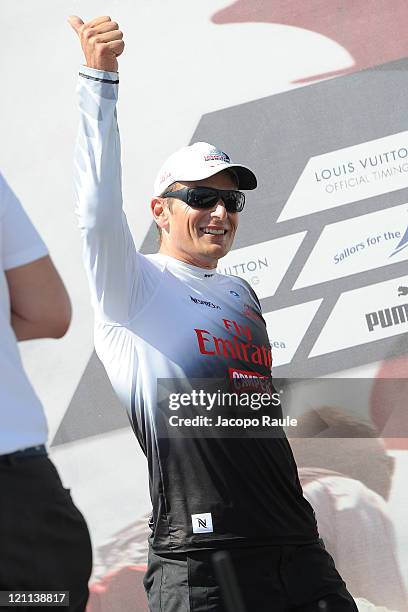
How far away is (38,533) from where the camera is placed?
137 cm

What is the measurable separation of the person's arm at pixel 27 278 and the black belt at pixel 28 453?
0.59ft

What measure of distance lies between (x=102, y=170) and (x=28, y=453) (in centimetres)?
71

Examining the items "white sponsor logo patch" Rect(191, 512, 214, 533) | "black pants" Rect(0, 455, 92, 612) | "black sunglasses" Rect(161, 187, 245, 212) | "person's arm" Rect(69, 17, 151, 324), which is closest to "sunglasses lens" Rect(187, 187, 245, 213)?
"black sunglasses" Rect(161, 187, 245, 212)

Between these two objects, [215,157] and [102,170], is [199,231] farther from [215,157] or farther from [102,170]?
[102,170]

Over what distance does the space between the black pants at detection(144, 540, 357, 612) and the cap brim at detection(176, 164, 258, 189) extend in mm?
872

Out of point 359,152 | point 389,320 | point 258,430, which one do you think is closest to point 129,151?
point 359,152

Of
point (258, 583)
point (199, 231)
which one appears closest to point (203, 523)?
point (258, 583)

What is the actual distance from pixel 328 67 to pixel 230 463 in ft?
4.28

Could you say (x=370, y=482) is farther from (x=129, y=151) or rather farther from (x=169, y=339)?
(x=129, y=151)

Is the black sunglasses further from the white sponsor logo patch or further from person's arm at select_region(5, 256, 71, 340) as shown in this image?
person's arm at select_region(5, 256, 71, 340)

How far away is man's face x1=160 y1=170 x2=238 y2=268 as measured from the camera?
7.63 ft

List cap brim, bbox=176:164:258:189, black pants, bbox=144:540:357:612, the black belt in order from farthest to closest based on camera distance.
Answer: cap brim, bbox=176:164:258:189, black pants, bbox=144:540:357:612, the black belt

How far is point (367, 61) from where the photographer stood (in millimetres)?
2812

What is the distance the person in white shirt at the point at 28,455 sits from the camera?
136 cm
